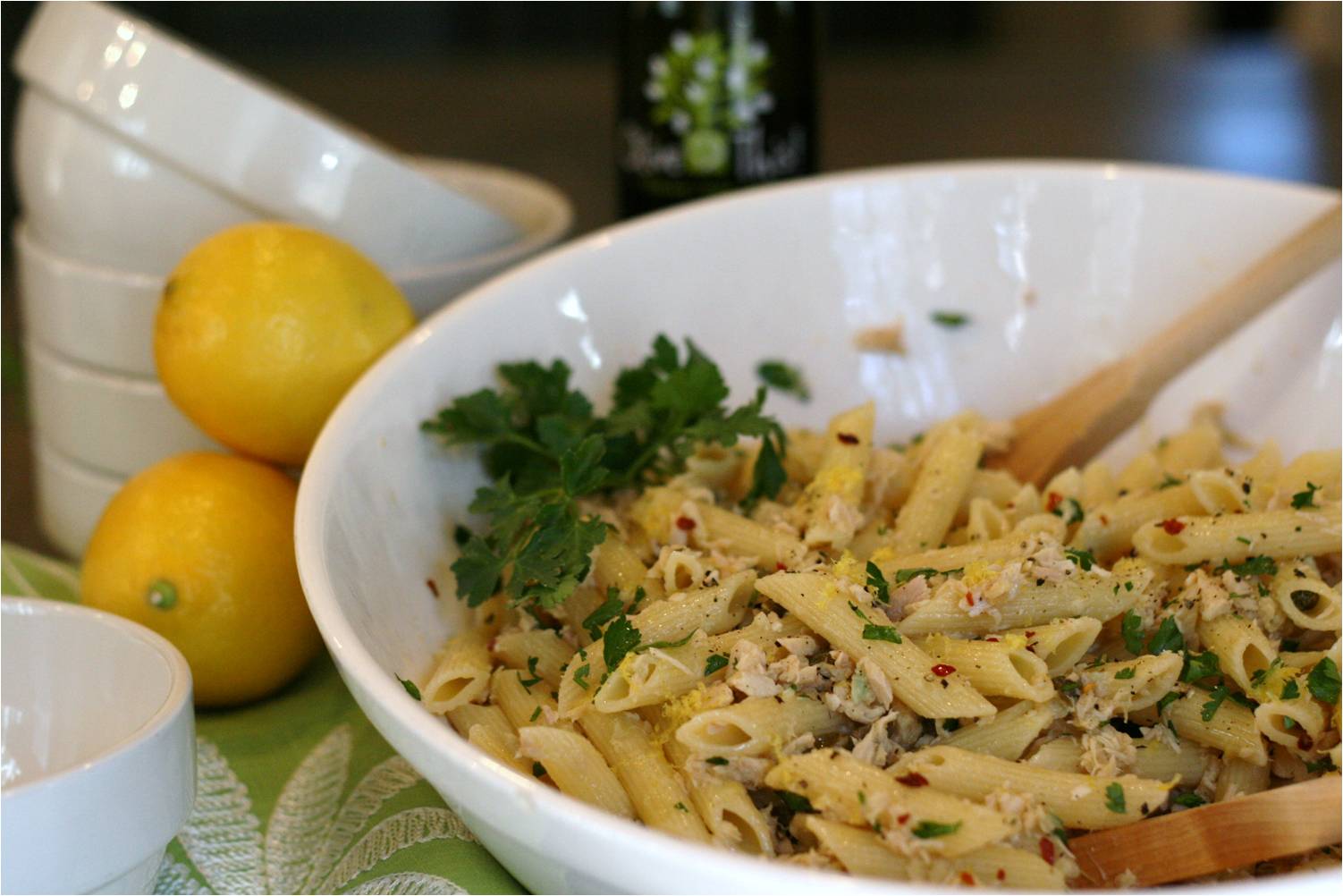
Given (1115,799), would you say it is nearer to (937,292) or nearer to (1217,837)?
(1217,837)

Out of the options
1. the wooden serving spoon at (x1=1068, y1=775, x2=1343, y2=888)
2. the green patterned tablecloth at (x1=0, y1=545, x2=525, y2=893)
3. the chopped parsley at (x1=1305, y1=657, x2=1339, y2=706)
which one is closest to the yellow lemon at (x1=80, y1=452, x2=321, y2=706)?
the green patterned tablecloth at (x1=0, y1=545, x2=525, y2=893)

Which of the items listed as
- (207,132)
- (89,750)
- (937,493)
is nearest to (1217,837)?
(937,493)

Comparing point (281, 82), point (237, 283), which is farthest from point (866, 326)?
point (281, 82)

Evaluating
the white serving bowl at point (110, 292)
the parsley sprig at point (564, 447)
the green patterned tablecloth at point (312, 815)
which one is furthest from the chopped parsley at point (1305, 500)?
the white serving bowl at point (110, 292)

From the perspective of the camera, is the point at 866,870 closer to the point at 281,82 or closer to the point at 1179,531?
the point at 1179,531

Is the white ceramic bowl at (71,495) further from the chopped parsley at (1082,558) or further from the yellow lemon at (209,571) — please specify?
the chopped parsley at (1082,558)
